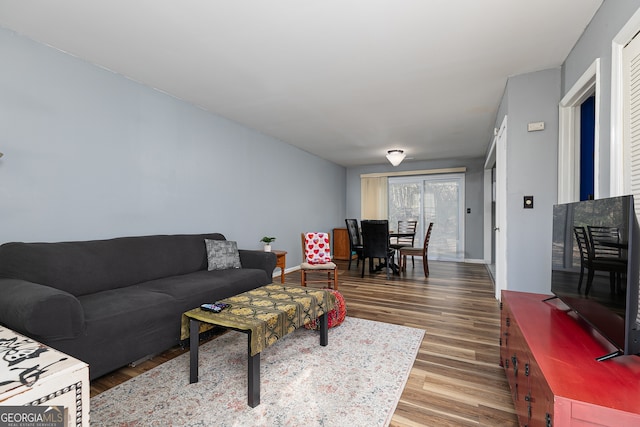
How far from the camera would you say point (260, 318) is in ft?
6.22

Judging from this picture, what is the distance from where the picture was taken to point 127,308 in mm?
2066

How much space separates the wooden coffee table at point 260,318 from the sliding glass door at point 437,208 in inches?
221

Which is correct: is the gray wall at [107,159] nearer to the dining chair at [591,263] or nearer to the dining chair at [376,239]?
the dining chair at [376,239]

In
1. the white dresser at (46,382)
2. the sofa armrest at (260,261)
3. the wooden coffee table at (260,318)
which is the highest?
the white dresser at (46,382)

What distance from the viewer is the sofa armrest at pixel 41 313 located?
1.61 metres

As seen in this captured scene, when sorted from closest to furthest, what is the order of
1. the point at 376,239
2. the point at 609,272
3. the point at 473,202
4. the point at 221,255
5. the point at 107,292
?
the point at 609,272
the point at 107,292
the point at 221,255
the point at 376,239
the point at 473,202

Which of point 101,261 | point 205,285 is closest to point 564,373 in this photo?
point 205,285

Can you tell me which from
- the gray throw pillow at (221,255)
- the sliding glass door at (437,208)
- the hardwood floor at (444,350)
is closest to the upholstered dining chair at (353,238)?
the hardwood floor at (444,350)

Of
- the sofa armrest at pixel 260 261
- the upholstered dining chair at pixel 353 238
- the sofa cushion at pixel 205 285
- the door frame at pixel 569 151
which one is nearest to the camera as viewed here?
the sofa cushion at pixel 205 285

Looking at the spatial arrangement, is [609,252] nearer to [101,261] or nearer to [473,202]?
[101,261]

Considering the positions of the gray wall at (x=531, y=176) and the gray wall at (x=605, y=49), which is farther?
the gray wall at (x=531, y=176)

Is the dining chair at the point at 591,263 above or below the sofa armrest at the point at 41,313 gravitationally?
above

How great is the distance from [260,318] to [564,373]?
151cm

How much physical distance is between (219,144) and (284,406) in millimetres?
3432
